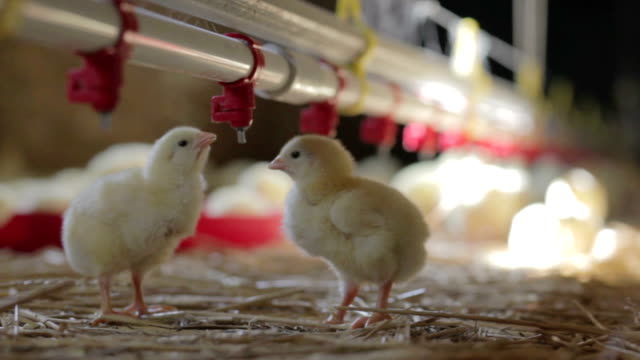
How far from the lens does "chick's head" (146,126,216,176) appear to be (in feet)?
3.82

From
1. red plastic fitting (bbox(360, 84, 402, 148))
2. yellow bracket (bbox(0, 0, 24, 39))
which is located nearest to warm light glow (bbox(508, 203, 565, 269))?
red plastic fitting (bbox(360, 84, 402, 148))

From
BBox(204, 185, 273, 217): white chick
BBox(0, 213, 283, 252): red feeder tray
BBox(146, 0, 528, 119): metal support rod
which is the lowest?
BBox(0, 213, 283, 252): red feeder tray

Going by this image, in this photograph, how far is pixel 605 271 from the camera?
2.12m

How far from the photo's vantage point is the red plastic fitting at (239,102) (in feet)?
3.66

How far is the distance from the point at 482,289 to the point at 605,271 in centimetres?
57

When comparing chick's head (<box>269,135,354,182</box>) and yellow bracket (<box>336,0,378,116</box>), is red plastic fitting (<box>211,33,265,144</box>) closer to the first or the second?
chick's head (<box>269,135,354,182</box>)

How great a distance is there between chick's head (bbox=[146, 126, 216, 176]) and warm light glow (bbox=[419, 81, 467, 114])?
104 centimetres

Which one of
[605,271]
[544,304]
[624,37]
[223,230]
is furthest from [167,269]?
[624,37]

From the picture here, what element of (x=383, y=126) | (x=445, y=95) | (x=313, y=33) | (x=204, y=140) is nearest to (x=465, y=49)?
(x=445, y=95)

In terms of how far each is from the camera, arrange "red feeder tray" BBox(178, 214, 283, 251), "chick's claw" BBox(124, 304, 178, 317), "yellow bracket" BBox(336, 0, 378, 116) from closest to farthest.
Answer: "chick's claw" BBox(124, 304, 178, 317) → "yellow bracket" BBox(336, 0, 378, 116) → "red feeder tray" BBox(178, 214, 283, 251)

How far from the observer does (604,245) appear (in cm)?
234

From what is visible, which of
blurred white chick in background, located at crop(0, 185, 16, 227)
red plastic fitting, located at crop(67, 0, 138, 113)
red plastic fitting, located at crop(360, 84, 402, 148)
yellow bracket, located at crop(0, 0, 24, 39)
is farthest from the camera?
blurred white chick in background, located at crop(0, 185, 16, 227)

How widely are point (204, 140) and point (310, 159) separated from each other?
0.18 m

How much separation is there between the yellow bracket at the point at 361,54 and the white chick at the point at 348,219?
1.27ft
